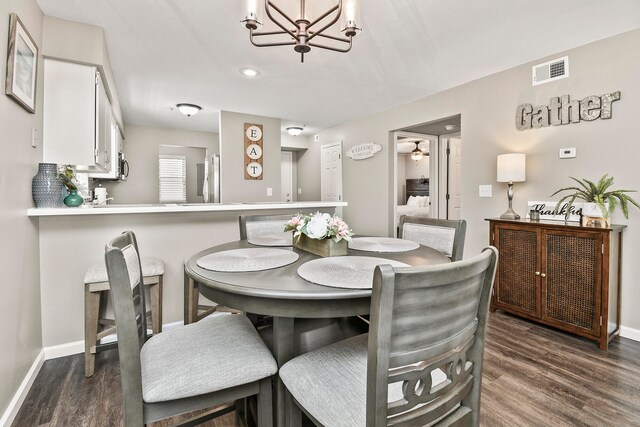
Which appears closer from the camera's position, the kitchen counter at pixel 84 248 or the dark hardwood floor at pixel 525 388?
the dark hardwood floor at pixel 525 388

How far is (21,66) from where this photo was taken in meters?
1.71

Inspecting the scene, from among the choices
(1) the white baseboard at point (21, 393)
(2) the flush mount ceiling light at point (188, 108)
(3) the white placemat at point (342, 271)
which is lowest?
(1) the white baseboard at point (21, 393)

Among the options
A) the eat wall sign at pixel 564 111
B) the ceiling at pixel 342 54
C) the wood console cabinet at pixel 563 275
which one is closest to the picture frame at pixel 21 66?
the ceiling at pixel 342 54

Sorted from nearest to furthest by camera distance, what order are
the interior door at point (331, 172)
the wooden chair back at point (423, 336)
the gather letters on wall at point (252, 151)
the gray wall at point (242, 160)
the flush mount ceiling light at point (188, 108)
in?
the wooden chair back at point (423, 336) < the flush mount ceiling light at point (188, 108) < the gray wall at point (242, 160) < the gather letters on wall at point (252, 151) < the interior door at point (331, 172)

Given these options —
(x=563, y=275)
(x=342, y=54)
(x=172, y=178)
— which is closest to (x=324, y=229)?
(x=342, y=54)

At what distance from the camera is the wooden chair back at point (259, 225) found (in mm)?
2219

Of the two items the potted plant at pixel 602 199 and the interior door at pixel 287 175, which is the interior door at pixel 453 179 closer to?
the potted plant at pixel 602 199

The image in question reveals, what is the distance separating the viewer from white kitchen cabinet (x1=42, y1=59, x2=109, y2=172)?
2168 mm

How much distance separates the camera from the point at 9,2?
159 centimetres

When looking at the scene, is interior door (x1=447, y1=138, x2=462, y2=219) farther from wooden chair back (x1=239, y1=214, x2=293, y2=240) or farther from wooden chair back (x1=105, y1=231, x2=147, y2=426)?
wooden chair back (x1=105, y1=231, x2=147, y2=426)

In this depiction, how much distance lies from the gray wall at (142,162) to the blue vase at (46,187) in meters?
3.90

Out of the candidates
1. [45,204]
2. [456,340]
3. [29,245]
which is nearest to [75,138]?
[45,204]

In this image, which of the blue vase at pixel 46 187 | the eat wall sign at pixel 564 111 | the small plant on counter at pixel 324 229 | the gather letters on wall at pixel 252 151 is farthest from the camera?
the gather letters on wall at pixel 252 151

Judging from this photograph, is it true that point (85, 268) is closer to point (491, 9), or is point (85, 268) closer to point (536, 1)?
point (491, 9)
